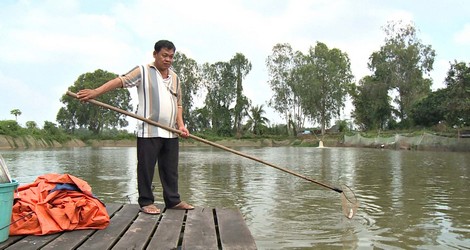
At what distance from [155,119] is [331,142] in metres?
34.7

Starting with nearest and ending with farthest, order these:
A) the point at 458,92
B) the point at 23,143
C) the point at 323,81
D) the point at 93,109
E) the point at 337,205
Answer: the point at 337,205, the point at 458,92, the point at 23,143, the point at 323,81, the point at 93,109

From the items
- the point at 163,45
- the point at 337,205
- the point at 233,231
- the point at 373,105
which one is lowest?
the point at 337,205

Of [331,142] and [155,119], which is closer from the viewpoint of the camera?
[155,119]

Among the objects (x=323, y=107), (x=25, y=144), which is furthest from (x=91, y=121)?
(x=323, y=107)

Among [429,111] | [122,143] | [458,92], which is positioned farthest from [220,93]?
[458,92]

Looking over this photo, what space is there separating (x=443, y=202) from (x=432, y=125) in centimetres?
2856

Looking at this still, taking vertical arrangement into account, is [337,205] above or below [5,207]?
below

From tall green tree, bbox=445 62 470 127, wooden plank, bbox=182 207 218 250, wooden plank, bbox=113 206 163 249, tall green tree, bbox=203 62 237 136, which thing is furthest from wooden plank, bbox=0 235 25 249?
tall green tree, bbox=203 62 237 136

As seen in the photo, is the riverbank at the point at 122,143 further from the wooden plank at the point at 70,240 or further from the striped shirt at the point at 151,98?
the wooden plank at the point at 70,240

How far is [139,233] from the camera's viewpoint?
280 cm

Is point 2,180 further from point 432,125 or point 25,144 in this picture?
point 25,144

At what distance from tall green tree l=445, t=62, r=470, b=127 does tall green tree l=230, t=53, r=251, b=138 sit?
27.0 metres

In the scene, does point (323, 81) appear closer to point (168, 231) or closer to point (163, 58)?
point (163, 58)

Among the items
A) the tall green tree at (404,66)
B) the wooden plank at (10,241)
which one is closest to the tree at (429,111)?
the tall green tree at (404,66)
